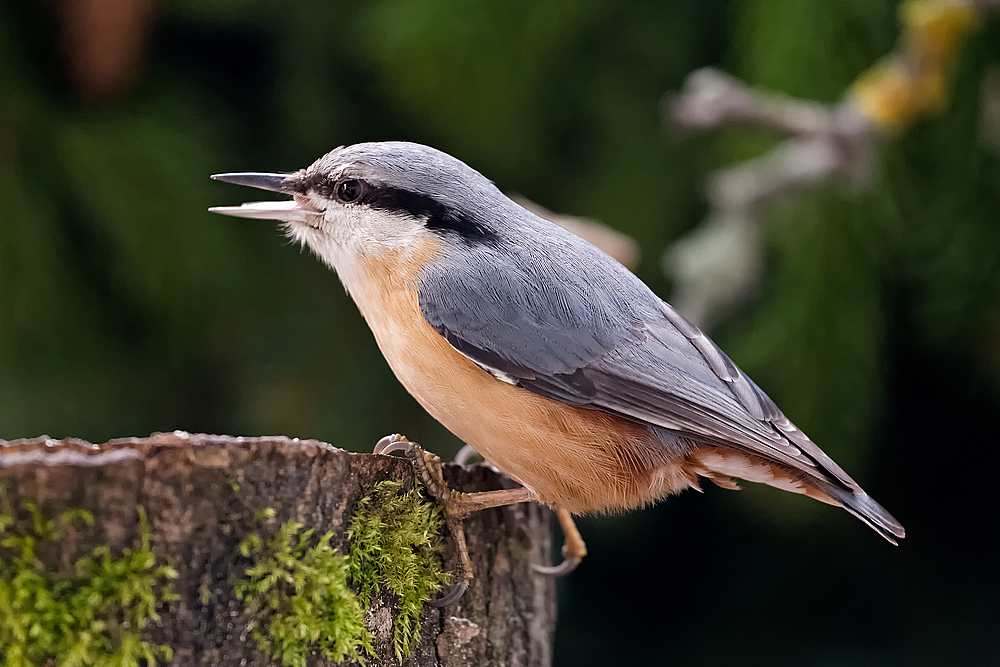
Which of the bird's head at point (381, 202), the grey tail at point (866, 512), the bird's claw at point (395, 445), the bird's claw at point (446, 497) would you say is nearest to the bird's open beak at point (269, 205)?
the bird's head at point (381, 202)

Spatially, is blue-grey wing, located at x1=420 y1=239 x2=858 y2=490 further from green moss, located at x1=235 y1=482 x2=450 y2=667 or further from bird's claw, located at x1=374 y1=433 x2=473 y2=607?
green moss, located at x1=235 y1=482 x2=450 y2=667

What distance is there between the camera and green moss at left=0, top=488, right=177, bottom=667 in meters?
0.99

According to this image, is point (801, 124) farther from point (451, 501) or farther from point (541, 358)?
point (451, 501)

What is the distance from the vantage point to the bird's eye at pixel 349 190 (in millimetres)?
1878

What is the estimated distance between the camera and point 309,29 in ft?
9.37

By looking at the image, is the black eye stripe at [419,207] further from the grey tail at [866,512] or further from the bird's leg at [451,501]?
the grey tail at [866,512]

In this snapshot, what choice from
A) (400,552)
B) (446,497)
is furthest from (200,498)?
(446,497)

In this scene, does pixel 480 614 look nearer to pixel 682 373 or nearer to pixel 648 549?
pixel 682 373

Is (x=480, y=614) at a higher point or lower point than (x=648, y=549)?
lower

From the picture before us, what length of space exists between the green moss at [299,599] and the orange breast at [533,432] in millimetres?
444

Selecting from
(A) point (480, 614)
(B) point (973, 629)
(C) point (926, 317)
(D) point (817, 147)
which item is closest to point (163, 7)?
(D) point (817, 147)

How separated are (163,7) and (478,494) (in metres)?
2.12

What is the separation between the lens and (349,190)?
1.89 meters

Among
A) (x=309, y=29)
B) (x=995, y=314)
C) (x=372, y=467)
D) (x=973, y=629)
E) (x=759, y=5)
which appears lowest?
(x=372, y=467)
